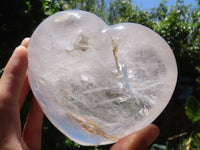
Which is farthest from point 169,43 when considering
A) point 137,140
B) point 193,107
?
point 137,140

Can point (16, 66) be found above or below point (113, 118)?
above

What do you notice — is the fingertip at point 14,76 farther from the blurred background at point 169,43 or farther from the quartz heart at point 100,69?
the blurred background at point 169,43

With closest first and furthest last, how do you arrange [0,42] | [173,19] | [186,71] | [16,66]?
[16,66] → [0,42] → [173,19] → [186,71]

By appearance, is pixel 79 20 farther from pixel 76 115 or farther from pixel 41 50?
pixel 76 115

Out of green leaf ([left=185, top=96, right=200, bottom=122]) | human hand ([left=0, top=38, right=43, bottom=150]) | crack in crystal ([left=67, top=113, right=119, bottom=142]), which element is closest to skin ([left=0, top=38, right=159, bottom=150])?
human hand ([left=0, top=38, right=43, bottom=150])

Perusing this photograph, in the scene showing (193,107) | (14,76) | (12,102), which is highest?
(14,76)

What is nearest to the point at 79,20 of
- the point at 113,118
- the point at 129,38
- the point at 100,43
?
the point at 100,43

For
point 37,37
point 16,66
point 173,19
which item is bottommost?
point 173,19

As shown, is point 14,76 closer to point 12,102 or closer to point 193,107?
point 12,102
